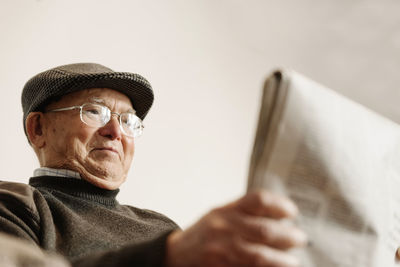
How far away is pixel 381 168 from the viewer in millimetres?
507

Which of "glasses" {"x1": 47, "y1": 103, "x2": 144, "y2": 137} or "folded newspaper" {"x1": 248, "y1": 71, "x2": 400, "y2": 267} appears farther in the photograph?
"glasses" {"x1": 47, "y1": 103, "x2": 144, "y2": 137}

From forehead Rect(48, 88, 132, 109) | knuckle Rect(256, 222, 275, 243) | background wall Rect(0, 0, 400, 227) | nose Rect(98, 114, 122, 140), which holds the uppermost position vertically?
background wall Rect(0, 0, 400, 227)

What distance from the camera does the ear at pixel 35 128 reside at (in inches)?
40.3

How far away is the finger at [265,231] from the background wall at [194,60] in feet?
3.28

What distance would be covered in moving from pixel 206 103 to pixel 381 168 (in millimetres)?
1279

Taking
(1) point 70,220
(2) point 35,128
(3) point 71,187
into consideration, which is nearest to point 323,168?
(1) point 70,220

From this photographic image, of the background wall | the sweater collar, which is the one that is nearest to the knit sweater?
the sweater collar

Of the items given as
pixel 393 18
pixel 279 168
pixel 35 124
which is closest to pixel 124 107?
pixel 35 124

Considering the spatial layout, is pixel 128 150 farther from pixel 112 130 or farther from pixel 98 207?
pixel 98 207

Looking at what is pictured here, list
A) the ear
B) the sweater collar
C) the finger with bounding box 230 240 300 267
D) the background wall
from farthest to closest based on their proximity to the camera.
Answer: the background wall
the ear
the sweater collar
the finger with bounding box 230 240 300 267

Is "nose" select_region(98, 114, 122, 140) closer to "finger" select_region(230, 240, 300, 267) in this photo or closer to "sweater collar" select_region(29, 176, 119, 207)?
"sweater collar" select_region(29, 176, 119, 207)

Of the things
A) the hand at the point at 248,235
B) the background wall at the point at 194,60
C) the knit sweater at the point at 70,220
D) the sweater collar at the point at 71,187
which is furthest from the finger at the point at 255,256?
the background wall at the point at 194,60

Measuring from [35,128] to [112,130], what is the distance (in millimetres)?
227

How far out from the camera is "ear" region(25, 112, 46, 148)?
1022mm
